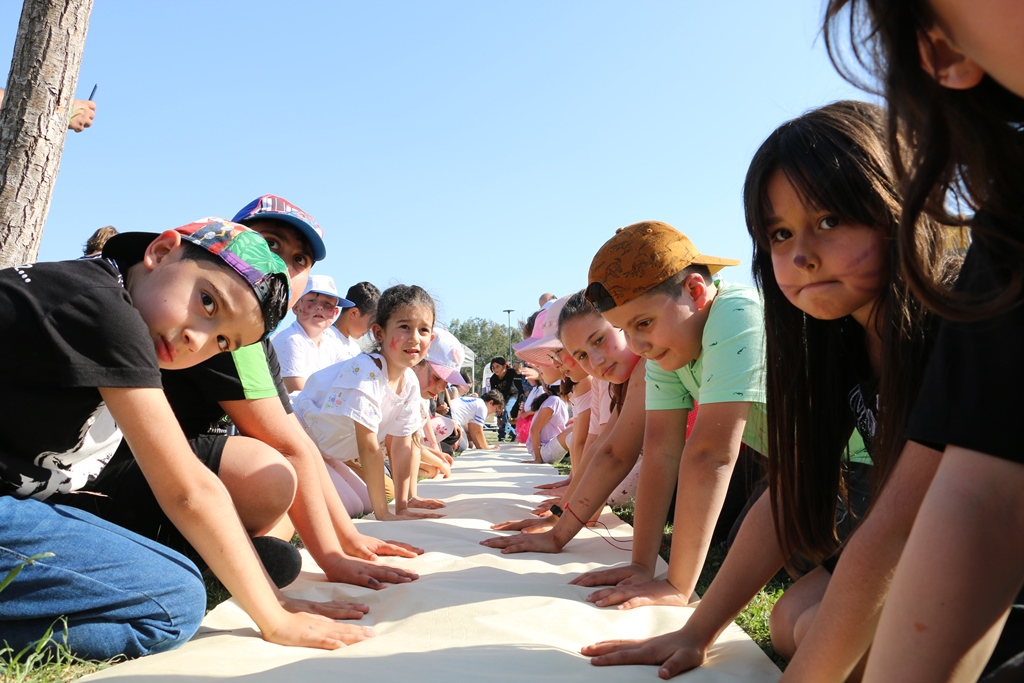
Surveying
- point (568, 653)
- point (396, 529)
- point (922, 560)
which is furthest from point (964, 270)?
point (396, 529)

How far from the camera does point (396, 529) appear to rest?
11.9 feet

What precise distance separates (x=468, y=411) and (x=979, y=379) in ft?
39.1

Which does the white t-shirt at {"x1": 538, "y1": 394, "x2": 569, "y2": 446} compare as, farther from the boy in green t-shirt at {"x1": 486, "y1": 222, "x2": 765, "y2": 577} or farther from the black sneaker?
the black sneaker

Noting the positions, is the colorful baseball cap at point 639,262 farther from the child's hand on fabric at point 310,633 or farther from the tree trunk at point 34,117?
the tree trunk at point 34,117

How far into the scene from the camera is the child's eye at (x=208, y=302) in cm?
192

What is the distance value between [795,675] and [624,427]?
72.5 inches

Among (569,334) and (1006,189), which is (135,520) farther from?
(1006,189)

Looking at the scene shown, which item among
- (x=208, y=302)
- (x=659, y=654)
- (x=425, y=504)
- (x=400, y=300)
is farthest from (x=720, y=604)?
(x=400, y=300)

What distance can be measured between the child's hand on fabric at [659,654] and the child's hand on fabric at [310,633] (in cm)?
58

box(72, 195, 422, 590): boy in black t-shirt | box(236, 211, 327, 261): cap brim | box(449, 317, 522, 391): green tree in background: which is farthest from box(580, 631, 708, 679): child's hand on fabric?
box(449, 317, 522, 391): green tree in background

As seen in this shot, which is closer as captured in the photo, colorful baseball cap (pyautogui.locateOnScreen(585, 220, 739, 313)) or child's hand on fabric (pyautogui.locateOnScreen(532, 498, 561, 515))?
colorful baseball cap (pyautogui.locateOnScreen(585, 220, 739, 313))

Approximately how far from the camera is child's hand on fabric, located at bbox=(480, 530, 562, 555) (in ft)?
10.2

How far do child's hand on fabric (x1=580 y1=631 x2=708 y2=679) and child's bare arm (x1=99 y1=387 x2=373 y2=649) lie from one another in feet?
1.97

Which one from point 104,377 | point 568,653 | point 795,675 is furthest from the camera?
point 568,653
